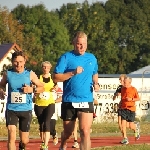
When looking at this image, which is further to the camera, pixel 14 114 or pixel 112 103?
pixel 112 103

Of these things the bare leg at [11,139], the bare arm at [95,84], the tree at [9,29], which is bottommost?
the bare leg at [11,139]

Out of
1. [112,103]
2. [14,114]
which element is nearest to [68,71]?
[14,114]

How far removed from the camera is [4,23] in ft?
269

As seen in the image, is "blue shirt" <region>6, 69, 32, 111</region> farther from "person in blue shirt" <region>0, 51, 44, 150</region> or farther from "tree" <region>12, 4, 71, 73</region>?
"tree" <region>12, 4, 71, 73</region>

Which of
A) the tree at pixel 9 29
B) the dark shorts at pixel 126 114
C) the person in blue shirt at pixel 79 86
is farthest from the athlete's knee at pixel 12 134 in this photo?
the tree at pixel 9 29

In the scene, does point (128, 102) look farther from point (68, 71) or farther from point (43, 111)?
point (68, 71)

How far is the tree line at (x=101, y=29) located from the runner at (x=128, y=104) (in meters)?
70.2

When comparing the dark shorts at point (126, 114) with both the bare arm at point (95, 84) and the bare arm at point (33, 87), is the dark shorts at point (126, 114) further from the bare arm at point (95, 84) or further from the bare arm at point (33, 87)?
the bare arm at point (95, 84)

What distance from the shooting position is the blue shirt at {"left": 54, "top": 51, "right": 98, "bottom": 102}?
1310cm

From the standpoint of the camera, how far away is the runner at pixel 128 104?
69.2ft

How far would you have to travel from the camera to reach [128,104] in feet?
70.4

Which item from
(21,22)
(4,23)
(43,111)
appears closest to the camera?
(43,111)

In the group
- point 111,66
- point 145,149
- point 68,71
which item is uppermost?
point 111,66

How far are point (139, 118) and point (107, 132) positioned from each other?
8.83 metres
